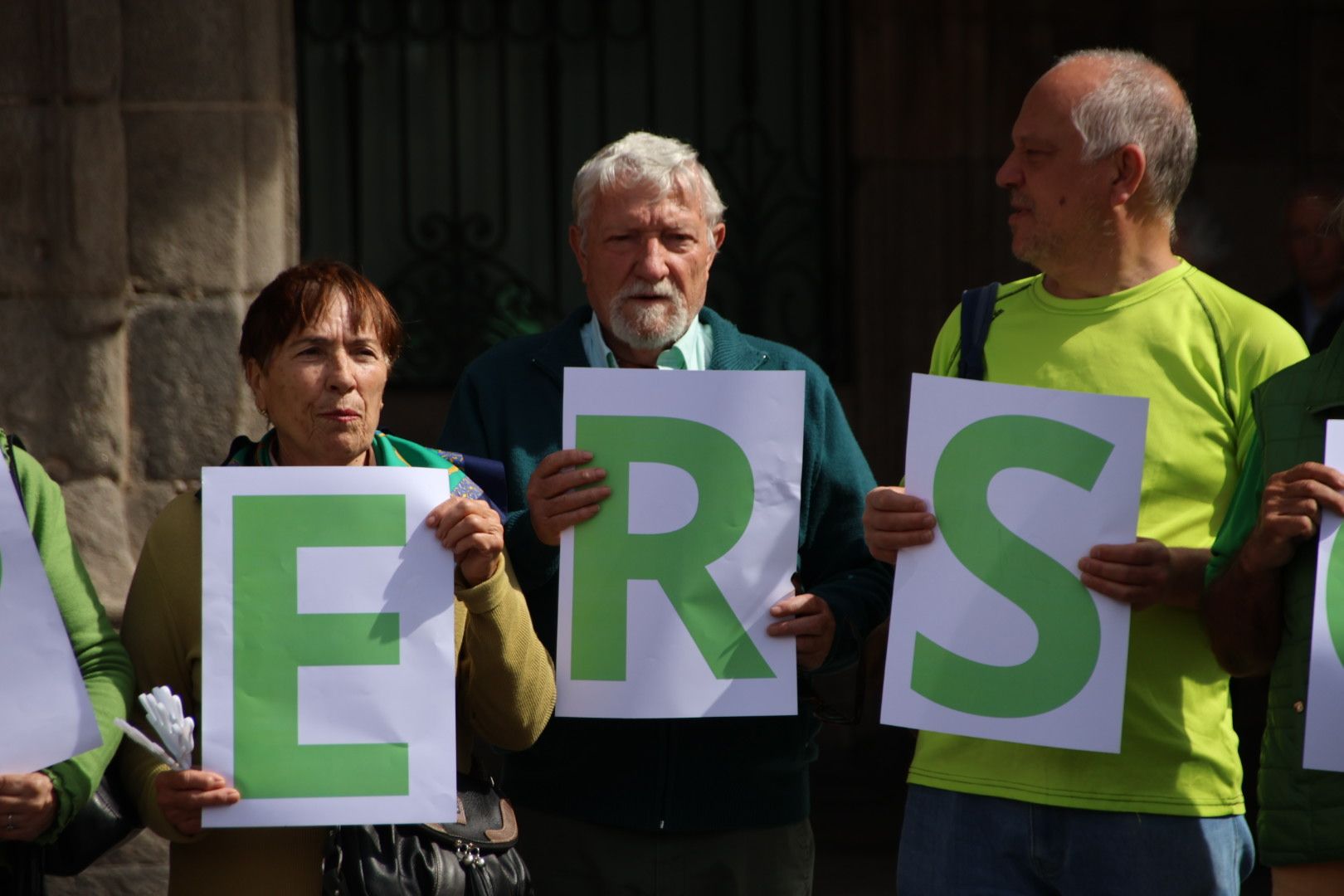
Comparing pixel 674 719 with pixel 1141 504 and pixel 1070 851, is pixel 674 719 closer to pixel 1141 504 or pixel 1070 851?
pixel 1070 851

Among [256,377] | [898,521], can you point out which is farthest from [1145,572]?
[256,377]

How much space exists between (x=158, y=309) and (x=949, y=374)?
226 cm

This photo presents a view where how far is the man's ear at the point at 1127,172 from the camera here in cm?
310

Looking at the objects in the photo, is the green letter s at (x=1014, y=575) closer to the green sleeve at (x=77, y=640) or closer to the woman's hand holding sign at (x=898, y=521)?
the woman's hand holding sign at (x=898, y=521)

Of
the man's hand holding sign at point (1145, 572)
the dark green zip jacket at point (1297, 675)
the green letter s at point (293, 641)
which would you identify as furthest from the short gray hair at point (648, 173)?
the dark green zip jacket at point (1297, 675)

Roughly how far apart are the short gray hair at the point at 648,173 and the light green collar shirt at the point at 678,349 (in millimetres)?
191

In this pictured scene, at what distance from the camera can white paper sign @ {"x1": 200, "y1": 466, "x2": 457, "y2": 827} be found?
9.35ft

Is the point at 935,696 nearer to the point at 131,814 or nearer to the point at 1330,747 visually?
the point at 1330,747

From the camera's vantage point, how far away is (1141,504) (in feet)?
9.94

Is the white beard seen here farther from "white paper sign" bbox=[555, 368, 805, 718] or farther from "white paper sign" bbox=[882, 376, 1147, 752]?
"white paper sign" bbox=[882, 376, 1147, 752]

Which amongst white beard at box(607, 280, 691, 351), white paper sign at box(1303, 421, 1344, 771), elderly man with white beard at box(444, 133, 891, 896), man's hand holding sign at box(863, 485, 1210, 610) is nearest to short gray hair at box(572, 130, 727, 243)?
elderly man with white beard at box(444, 133, 891, 896)

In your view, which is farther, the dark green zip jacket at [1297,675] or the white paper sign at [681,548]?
the white paper sign at [681,548]

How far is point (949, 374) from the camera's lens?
3.22 meters

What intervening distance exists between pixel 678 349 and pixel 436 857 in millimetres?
1038
